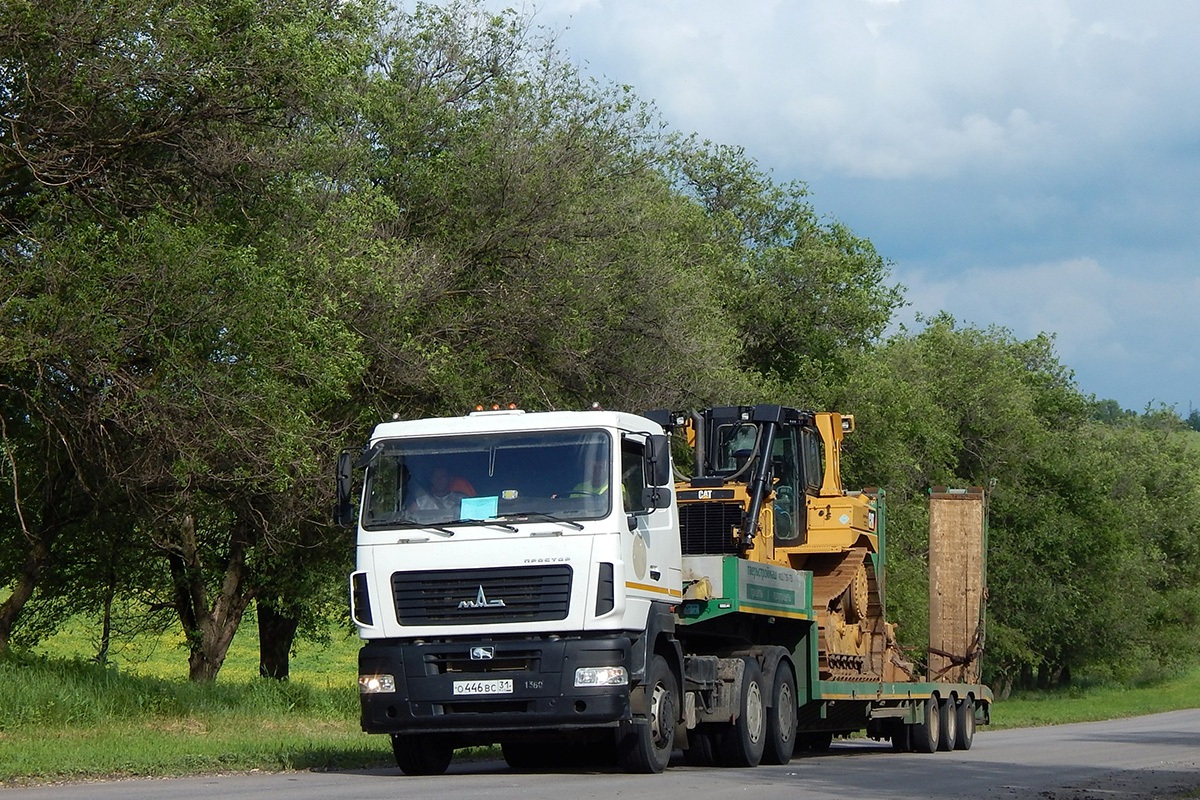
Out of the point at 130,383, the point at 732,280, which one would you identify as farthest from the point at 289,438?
the point at 732,280

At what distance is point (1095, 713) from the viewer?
46844 mm

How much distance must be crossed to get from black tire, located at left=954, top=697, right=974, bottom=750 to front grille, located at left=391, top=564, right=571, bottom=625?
1156 cm

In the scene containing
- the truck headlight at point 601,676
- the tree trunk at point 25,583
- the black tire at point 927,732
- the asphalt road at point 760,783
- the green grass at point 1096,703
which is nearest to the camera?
the asphalt road at point 760,783

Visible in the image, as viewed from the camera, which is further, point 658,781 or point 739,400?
point 739,400

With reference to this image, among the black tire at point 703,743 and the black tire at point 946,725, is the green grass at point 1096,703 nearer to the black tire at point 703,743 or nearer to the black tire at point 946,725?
the black tire at point 946,725

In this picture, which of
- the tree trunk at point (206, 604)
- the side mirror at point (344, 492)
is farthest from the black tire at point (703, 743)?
the tree trunk at point (206, 604)

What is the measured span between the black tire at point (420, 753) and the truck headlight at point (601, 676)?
2288 millimetres

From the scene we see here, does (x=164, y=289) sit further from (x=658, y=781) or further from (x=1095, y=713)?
(x=1095, y=713)

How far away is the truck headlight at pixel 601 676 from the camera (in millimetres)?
14102

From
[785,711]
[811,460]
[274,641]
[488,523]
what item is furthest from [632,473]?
[274,641]

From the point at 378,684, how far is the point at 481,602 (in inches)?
50.5

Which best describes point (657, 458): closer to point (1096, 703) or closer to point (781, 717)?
point (781, 717)

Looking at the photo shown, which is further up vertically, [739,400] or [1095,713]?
[739,400]

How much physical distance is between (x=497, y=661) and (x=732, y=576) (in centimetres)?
310
